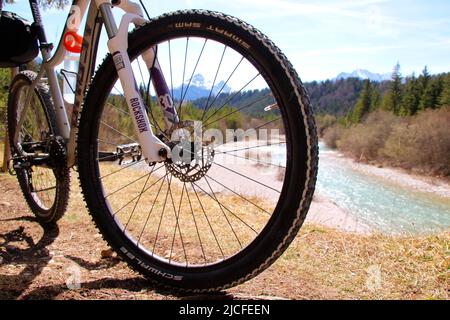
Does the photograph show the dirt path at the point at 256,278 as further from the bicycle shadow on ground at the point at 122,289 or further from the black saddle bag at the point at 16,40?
the black saddle bag at the point at 16,40

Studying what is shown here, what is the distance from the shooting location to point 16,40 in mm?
2975

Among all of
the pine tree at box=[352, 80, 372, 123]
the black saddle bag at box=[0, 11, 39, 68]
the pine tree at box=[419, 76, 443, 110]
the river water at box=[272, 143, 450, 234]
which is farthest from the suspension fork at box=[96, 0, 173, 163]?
the pine tree at box=[352, 80, 372, 123]

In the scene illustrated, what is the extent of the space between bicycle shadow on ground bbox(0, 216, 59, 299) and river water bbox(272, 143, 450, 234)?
74.2 feet

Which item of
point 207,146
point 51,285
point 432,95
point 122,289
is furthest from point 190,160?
point 432,95

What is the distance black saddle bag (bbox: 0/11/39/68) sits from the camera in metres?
2.92

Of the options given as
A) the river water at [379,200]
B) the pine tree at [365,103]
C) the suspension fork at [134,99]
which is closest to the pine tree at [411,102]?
the pine tree at [365,103]

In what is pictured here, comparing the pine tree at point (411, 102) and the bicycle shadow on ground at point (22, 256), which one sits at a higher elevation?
the pine tree at point (411, 102)

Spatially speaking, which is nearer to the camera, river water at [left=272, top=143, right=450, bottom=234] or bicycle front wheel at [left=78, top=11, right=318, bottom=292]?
bicycle front wheel at [left=78, top=11, right=318, bottom=292]

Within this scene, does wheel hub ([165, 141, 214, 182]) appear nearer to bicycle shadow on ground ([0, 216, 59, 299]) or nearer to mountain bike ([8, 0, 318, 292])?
mountain bike ([8, 0, 318, 292])

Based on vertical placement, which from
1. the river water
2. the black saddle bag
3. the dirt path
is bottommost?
the river water

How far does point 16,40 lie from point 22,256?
5.31ft

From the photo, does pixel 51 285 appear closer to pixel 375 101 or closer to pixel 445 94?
pixel 445 94

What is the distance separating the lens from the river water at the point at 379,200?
92.1 ft
